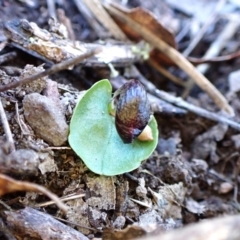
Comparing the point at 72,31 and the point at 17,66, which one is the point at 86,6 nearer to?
the point at 72,31

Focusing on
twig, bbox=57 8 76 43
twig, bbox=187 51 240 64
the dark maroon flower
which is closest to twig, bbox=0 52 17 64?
twig, bbox=57 8 76 43

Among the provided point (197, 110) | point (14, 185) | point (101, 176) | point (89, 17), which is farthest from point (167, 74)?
point (14, 185)

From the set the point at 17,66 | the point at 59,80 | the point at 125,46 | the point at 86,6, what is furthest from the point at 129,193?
the point at 86,6

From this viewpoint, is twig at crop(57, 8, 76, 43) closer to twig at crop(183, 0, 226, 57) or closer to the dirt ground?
the dirt ground

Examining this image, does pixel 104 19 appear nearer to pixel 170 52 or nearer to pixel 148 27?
pixel 148 27

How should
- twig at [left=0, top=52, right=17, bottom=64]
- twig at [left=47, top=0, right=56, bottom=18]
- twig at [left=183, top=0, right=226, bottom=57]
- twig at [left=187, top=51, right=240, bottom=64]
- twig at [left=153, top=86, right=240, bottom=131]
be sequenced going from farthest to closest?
twig at [left=183, top=0, right=226, bottom=57], twig at [left=187, top=51, right=240, bottom=64], twig at [left=47, top=0, right=56, bottom=18], twig at [left=153, top=86, right=240, bottom=131], twig at [left=0, top=52, right=17, bottom=64]
